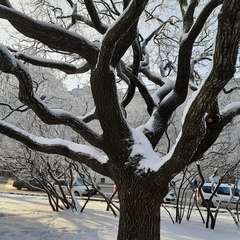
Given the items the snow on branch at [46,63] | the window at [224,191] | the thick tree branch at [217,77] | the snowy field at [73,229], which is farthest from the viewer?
the window at [224,191]

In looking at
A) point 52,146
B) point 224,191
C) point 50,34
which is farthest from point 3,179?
point 50,34

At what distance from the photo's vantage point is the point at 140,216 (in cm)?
425

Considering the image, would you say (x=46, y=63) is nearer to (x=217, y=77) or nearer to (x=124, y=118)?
(x=124, y=118)

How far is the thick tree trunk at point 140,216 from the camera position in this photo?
4.21 metres

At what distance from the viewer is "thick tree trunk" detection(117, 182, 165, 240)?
4.21 m

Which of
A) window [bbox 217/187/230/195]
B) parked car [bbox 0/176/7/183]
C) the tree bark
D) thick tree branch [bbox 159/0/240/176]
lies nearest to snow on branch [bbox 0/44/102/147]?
the tree bark

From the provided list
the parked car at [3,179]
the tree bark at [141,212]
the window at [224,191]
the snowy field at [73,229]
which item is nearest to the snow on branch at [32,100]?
the tree bark at [141,212]

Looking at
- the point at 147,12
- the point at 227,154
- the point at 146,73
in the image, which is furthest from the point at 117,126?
the point at 227,154

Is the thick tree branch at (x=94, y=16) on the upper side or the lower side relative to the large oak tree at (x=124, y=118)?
upper

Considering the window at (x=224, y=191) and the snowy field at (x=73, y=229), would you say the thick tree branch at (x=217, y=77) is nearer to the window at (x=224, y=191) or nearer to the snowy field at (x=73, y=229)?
the snowy field at (x=73, y=229)

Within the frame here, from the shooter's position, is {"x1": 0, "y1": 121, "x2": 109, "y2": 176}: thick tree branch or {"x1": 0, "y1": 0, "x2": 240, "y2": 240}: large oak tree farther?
{"x1": 0, "y1": 121, "x2": 109, "y2": 176}: thick tree branch

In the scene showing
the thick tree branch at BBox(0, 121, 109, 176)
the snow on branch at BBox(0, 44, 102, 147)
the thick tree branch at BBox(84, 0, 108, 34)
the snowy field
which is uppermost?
the thick tree branch at BBox(84, 0, 108, 34)

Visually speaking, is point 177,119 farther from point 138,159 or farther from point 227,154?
point 138,159

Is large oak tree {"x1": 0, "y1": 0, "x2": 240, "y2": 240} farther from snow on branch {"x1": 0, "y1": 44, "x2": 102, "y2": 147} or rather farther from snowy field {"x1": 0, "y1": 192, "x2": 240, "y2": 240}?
snowy field {"x1": 0, "y1": 192, "x2": 240, "y2": 240}
